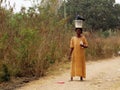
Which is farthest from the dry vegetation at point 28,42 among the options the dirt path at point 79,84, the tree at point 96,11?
the tree at point 96,11

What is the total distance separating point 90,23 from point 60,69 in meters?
34.9

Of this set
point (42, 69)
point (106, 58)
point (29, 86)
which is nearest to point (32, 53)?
point (42, 69)

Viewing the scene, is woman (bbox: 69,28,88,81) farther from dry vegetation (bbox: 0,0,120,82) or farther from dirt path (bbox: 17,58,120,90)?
dry vegetation (bbox: 0,0,120,82)

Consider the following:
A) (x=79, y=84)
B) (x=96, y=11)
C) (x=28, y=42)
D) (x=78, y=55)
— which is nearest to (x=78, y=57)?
(x=78, y=55)

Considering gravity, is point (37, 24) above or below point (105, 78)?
above

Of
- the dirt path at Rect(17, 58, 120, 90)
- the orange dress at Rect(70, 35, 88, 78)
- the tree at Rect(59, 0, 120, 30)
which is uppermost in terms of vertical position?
the tree at Rect(59, 0, 120, 30)

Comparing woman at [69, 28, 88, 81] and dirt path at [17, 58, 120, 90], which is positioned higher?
woman at [69, 28, 88, 81]

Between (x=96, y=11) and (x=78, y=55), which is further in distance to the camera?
(x=96, y=11)

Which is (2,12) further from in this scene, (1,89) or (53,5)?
(53,5)

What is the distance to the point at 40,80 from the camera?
11.0 meters

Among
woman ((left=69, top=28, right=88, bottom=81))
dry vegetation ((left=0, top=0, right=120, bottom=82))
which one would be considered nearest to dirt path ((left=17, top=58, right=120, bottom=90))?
woman ((left=69, top=28, right=88, bottom=81))

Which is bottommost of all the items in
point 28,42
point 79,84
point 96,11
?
point 79,84

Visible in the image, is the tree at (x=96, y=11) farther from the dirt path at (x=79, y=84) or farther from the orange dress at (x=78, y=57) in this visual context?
the orange dress at (x=78, y=57)

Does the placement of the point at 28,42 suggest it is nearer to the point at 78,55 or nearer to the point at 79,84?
the point at 78,55
